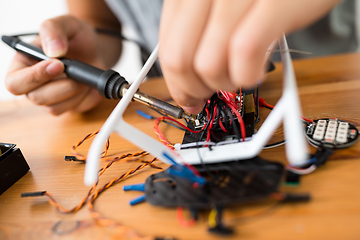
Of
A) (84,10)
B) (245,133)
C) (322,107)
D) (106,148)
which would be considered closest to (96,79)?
(106,148)

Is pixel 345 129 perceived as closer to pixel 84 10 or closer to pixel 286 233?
pixel 286 233

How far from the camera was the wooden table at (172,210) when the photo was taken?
240mm

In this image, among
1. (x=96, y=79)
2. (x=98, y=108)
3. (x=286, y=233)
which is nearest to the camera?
(x=286, y=233)

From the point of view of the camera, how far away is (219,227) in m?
0.24

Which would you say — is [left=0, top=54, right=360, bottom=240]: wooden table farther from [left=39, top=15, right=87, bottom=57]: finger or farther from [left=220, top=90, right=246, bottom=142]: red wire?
[left=39, top=15, right=87, bottom=57]: finger

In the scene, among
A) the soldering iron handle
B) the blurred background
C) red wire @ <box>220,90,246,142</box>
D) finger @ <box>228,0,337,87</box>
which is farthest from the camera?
the blurred background

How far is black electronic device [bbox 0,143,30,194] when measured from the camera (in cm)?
38

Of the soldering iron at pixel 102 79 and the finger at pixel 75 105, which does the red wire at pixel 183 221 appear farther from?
the finger at pixel 75 105

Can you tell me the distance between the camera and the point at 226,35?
0.24 metres

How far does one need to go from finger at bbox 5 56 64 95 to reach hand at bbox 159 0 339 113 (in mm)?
335

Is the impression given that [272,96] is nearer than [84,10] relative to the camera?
Yes

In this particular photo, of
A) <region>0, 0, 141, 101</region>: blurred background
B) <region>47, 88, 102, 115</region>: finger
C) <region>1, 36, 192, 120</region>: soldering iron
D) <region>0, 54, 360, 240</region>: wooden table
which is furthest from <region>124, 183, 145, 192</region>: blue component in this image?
<region>0, 0, 141, 101</region>: blurred background

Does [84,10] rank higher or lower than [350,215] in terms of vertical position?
higher

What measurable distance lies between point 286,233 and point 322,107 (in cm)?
26
